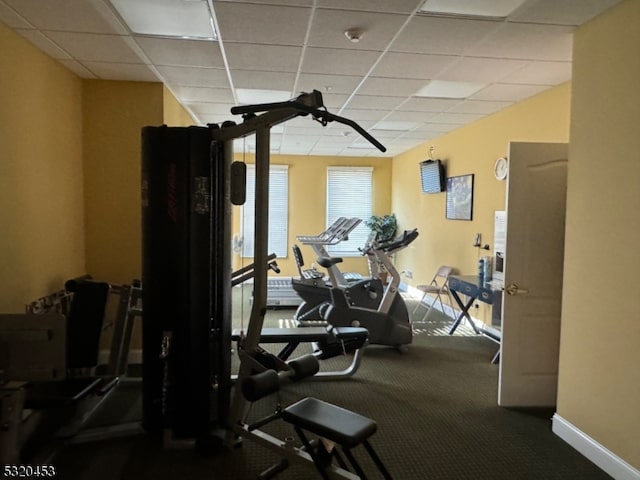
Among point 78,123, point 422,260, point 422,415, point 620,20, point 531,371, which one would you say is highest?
point 620,20

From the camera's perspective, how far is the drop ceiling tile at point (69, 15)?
2387 mm

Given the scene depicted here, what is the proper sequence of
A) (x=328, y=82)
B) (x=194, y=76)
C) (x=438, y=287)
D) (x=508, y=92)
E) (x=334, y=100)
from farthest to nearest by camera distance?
(x=438, y=287) < (x=334, y=100) < (x=508, y=92) < (x=328, y=82) < (x=194, y=76)

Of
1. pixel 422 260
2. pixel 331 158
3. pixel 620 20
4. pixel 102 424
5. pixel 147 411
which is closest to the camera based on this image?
pixel 620 20

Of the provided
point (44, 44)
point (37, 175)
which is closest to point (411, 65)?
point (44, 44)

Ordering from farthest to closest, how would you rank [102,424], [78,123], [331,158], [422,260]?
[331,158] → [422,260] → [78,123] → [102,424]

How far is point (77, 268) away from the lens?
147 inches

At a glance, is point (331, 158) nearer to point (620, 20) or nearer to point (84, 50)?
point (84, 50)

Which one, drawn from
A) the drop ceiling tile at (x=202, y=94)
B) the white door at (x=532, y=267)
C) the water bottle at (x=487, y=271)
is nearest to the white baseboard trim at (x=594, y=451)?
the white door at (x=532, y=267)

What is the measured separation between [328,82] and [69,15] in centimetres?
202

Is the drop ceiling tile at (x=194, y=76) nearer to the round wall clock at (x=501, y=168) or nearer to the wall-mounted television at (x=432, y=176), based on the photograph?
the round wall clock at (x=501, y=168)

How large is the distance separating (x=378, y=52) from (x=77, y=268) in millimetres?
3038

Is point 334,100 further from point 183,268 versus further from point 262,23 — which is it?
point 183,268

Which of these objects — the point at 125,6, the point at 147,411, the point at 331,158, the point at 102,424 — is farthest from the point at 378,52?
the point at 331,158

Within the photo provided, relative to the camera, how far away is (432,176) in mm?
6410
